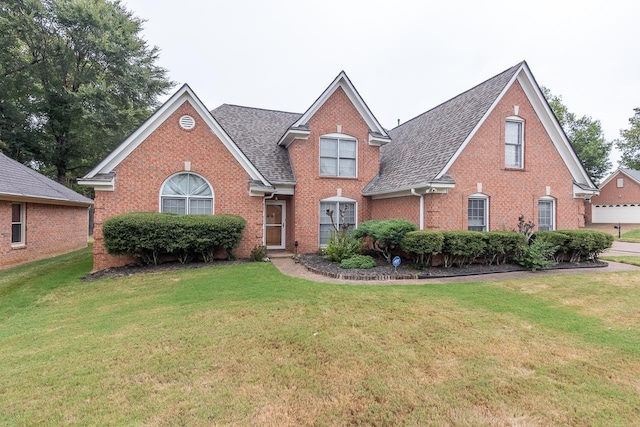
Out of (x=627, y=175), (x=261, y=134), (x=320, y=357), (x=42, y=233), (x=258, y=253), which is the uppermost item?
(x=627, y=175)

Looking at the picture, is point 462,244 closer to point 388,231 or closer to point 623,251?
point 388,231

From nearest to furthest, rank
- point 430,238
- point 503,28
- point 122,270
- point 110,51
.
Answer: point 430,238, point 122,270, point 503,28, point 110,51

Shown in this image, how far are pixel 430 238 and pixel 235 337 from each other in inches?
265

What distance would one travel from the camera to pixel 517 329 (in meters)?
5.18

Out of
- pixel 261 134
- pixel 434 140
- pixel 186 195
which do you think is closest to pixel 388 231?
pixel 434 140

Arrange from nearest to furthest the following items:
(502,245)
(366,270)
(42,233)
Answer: (366,270)
(502,245)
(42,233)

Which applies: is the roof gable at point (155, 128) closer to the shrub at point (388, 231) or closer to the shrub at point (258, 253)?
the shrub at point (258, 253)

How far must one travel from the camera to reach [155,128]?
35.9ft

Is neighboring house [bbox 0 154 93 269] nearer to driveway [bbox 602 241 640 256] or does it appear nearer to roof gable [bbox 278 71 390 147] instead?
roof gable [bbox 278 71 390 147]

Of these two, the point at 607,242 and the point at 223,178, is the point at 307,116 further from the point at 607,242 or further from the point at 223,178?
the point at 607,242

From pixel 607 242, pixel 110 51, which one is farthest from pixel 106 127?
pixel 607 242

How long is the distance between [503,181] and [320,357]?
10.9 m

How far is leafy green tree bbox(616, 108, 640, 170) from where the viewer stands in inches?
1634

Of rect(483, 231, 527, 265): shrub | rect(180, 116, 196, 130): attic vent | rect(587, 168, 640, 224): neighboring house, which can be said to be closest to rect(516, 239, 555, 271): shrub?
rect(483, 231, 527, 265): shrub
